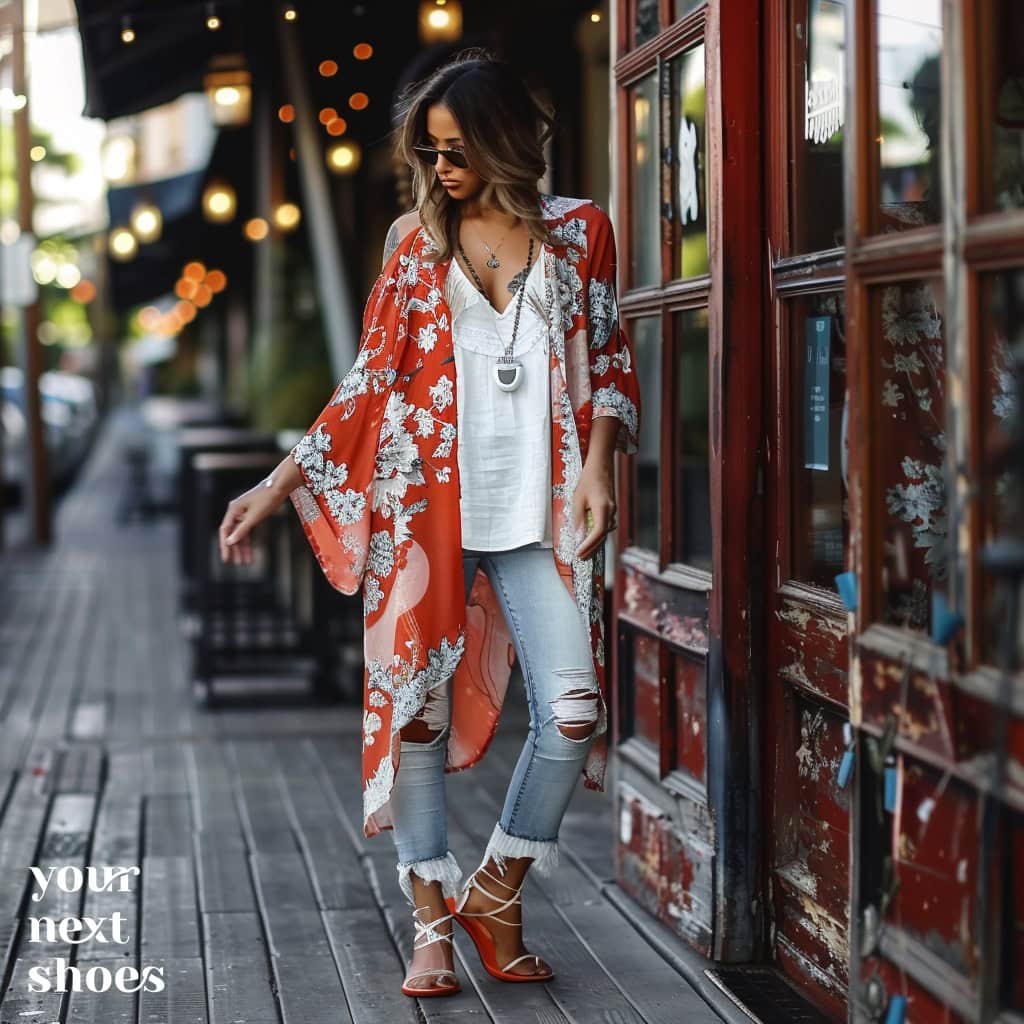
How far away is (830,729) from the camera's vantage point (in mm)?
3037

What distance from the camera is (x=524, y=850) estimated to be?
3172 millimetres

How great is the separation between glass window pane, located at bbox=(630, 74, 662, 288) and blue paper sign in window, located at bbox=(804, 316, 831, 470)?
56 centimetres

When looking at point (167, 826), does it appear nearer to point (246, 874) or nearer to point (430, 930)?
point (246, 874)

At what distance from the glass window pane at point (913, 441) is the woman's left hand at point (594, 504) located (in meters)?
0.52

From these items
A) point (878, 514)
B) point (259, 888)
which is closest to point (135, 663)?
point (259, 888)

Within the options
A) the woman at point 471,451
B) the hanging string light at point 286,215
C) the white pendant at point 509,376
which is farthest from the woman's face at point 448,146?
the hanging string light at point 286,215

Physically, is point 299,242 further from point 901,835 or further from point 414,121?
point 901,835

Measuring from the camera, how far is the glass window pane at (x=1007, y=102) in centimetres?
217

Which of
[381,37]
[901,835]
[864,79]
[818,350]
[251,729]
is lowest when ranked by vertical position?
[251,729]

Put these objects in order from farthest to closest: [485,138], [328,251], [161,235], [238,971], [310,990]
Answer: [161,235] → [328,251] → [238,971] → [310,990] → [485,138]

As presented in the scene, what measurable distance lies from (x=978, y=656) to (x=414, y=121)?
4.96ft

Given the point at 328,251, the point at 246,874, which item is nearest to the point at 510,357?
the point at 246,874

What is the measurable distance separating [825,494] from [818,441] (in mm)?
105

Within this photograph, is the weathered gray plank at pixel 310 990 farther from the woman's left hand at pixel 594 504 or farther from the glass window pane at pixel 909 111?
the glass window pane at pixel 909 111
